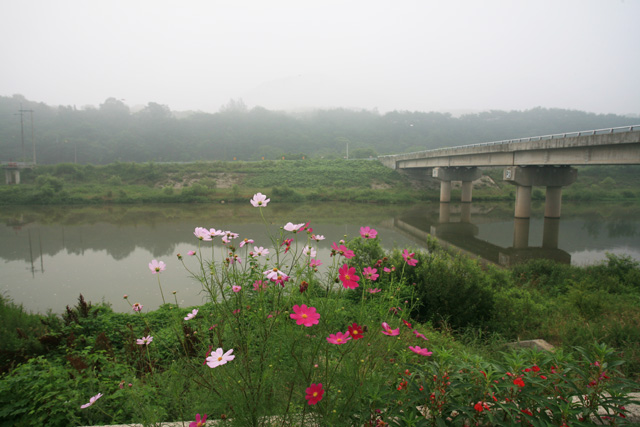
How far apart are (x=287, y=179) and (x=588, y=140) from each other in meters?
33.0

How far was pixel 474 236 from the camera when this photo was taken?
19000 millimetres

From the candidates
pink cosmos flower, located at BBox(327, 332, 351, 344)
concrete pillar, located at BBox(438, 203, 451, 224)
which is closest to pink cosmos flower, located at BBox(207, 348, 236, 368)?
pink cosmos flower, located at BBox(327, 332, 351, 344)

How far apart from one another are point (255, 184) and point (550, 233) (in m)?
31.8

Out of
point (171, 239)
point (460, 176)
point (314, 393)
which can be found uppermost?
point (314, 393)

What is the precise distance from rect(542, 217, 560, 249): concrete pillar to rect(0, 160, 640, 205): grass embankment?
15.7 m

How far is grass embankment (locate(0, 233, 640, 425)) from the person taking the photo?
1910mm

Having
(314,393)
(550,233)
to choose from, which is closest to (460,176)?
(550,233)

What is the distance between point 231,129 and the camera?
335 feet

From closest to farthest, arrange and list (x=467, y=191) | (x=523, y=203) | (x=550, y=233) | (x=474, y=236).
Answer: (x=474, y=236) → (x=550, y=233) → (x=523, y=203) → (x=467, y=191)

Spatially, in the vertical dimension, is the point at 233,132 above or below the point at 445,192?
above

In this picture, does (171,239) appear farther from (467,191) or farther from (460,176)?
(467,191)

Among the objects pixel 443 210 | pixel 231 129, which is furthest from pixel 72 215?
pixel 231 129

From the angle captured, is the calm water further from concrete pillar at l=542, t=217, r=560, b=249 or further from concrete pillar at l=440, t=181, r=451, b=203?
concrete pillar at l=440, t=181, r=451, b=203

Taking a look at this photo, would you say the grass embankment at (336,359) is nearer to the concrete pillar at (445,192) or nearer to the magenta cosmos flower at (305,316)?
the magenta cosmos flower at (305,316)
